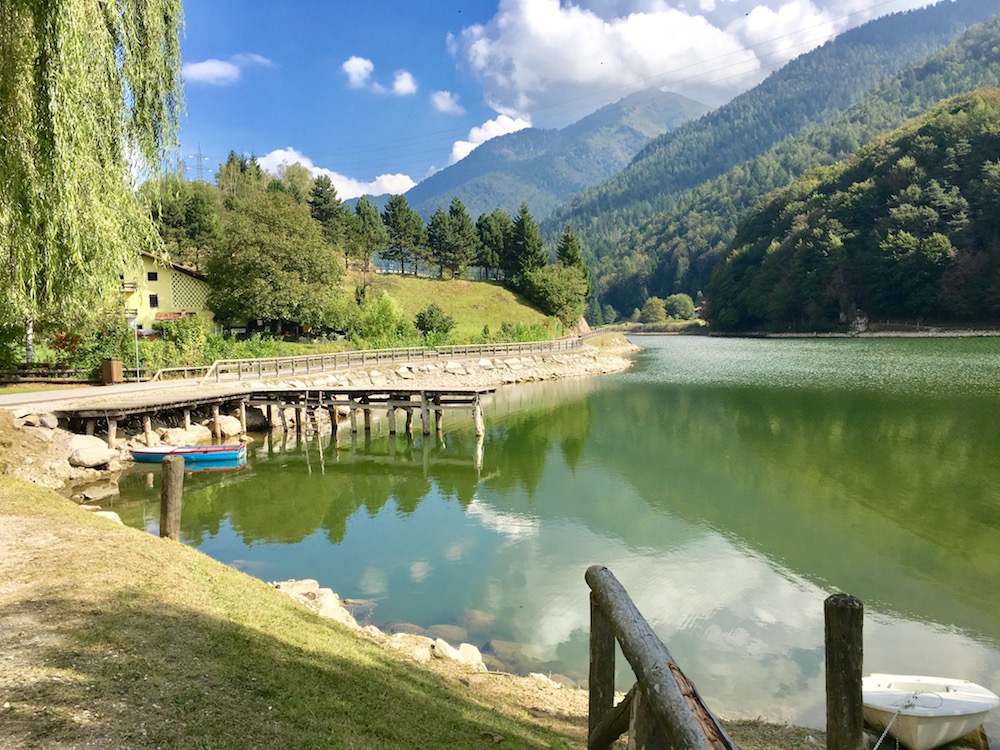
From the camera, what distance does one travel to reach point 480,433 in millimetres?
28719

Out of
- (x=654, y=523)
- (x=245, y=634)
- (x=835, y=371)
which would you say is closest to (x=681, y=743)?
(x=245, y=634)

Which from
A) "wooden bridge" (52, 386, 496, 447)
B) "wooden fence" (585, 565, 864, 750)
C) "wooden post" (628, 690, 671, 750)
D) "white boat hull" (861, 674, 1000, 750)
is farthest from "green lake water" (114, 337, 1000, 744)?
"wooden post" (628, 690, 671, 750)

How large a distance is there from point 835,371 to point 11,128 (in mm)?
53355

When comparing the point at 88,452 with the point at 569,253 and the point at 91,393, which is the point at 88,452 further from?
the point at 569,253

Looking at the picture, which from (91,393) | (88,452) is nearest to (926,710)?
(88,452)

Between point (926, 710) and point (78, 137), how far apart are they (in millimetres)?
15412

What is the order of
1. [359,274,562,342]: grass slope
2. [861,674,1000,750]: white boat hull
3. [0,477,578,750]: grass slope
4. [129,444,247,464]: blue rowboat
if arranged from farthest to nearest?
[359,274,562,342]: grass slope < [129,444,247,464]: blue rowboat < [861,674,1000,750]: white boat hull < [0,477,578,750]: grass slope

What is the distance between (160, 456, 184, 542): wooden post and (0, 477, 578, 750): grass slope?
175 cm

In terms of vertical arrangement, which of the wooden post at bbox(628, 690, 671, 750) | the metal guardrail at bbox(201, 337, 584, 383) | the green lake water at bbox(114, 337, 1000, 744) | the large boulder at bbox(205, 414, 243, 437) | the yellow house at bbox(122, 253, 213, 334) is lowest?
the green lake water at bbox(114, 337, 1000, 744)

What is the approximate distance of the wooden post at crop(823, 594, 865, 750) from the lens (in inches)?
220

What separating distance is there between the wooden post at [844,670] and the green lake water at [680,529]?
2909 mm

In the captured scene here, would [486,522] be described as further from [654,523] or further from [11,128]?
[11,128]

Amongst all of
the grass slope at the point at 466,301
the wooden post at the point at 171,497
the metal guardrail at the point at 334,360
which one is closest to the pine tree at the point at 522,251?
the grass slope at the point at 466,301

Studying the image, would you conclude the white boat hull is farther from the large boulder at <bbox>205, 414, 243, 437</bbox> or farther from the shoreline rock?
the large boulder at <bbox>205, 414, 243, 437</bbox>
